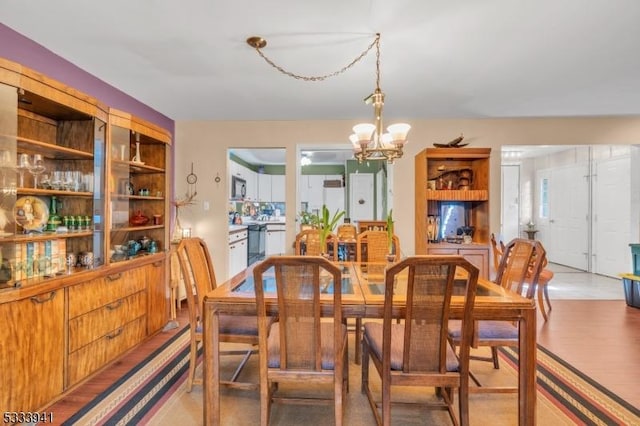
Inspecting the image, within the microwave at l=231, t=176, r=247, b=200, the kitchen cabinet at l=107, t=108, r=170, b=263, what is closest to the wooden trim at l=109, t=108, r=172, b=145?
the kitchen cabinet at l=107, t=108, r=170, b=263

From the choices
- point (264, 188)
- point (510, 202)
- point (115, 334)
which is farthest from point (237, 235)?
point (510, 202)

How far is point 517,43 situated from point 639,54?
107 centimetres

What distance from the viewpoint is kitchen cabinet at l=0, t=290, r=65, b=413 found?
1.71 m

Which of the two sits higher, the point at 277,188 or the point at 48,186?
the point at 277,188

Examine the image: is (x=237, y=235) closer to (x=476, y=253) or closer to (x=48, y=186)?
(x=48, y=186)

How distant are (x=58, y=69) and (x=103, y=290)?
1.80 m

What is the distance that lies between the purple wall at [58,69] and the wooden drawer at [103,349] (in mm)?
2065

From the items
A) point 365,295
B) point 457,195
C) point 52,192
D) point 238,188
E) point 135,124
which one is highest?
point 135,124

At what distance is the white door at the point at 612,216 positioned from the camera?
527 centimetres

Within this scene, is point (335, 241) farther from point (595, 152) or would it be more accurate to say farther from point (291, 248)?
point (595, 152)

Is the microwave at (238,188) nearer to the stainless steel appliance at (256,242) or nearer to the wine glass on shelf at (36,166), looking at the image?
the stainless steel appliance at (256,242)

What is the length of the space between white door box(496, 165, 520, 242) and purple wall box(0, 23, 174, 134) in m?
7.24

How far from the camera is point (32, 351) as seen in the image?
6.02ft

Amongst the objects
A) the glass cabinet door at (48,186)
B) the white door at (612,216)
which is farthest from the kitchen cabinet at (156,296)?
the white door at (612,216)
